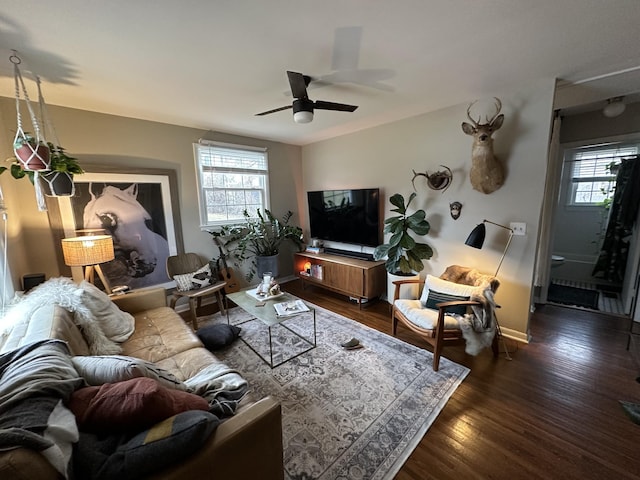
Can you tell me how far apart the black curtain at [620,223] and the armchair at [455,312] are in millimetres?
2328

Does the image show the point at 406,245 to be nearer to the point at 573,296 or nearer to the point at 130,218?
the point at 573,296

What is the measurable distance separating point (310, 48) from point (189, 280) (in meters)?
2.76

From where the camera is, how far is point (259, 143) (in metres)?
4.10

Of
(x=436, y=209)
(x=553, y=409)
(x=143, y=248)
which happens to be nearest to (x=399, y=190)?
(x=436, y=209)

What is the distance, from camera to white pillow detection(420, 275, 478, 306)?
7.78ft

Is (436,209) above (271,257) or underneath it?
above

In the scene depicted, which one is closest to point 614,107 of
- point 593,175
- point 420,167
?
point 420,167

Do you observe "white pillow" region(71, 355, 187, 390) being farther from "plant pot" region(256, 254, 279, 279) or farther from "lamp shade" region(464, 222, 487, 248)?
"plant pot" region(256, 254, 279, 279)

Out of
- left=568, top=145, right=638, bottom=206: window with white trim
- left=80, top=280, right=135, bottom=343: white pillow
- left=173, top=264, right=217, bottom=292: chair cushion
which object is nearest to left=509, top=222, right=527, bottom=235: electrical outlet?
left=568, top=145, right=638, bottom=206: window with white trim

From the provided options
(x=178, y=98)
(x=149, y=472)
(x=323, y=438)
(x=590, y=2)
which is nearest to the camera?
(x=149, y=472)

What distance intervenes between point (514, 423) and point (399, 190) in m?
2.52

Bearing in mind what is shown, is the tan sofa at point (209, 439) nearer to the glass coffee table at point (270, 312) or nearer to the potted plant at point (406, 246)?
the glass coffee table at point (270, 312)

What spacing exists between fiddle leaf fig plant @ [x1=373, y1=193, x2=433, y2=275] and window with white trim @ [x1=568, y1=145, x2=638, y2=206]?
122 inches

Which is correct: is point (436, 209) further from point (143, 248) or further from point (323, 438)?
point (143, 248)
